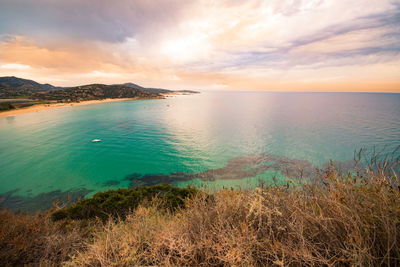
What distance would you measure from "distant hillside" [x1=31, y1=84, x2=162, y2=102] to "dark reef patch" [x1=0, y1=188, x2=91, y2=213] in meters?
95.1

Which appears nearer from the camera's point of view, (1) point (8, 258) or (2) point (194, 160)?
(1) point (8, 258)

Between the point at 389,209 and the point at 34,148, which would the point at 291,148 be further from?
the point at 34,148

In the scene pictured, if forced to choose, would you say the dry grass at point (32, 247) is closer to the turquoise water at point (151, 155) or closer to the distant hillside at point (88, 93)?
the turquoise water at point (151, 155)

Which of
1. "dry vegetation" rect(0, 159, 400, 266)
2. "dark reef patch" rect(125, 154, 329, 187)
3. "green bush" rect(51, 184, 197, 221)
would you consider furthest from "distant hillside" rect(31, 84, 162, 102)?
"dry vegetation" rect(0, 159, 400, 266)

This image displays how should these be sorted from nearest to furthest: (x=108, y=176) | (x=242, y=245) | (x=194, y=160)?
(x=242, y=245) < (x=108, y=176) < (x=194, y=160)

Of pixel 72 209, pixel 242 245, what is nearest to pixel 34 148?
pixel 72 209

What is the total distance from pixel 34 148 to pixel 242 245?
30.0 m

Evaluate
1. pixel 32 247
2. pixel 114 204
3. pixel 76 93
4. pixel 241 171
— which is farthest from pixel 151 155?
pixel 76 93

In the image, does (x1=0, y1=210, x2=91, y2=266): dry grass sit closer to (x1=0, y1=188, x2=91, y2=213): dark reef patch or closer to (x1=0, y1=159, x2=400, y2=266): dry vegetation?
(x1=0, y1=159, x2=400, y2=266): dry vegetation

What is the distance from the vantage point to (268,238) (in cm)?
260

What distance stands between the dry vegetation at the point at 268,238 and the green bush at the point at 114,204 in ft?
9.94

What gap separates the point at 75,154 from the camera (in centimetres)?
1955

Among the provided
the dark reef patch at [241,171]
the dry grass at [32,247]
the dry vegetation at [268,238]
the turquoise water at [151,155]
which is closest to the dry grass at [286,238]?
the dry vegetation at [268,238]

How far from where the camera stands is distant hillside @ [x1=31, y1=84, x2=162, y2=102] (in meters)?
86.9
